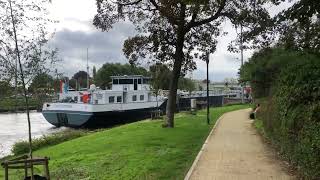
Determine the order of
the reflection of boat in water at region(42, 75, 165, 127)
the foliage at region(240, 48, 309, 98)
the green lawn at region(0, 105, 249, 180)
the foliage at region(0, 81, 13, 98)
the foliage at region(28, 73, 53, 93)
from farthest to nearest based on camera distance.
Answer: the reflection of boat in water at region(42, 75, 165, 127), the foliage at region(240, 48, 309, 98), the green lawn at region(0, 105, 249, 180), the foliage at region(28, 73, 53, 93), the foliage at region(0, 81, 13, 98)

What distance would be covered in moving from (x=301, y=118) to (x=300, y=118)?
86 mm

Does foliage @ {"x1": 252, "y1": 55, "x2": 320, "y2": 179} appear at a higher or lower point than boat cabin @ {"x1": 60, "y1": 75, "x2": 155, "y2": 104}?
lower

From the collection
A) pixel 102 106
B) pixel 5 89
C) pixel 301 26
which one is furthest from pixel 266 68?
pixel 5 89

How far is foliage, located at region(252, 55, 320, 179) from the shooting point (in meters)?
10.5

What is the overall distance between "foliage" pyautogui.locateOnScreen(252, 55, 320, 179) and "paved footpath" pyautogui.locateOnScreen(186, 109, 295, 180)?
51cm

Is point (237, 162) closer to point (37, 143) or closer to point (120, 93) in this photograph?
point (37, 143)

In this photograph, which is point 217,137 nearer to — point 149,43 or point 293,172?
point 149,43

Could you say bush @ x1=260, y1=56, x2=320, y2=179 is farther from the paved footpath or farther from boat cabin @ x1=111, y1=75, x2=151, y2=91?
boat cabin @ x1=111, y1=75, x2=151, y2=91

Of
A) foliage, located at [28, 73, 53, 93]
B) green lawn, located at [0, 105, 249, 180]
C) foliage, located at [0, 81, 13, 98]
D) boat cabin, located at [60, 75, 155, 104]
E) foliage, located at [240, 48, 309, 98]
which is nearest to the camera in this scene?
foliage, located at [0, 81, 13, 98]

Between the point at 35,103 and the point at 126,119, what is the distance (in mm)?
42208

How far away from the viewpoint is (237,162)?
15719 millimetres

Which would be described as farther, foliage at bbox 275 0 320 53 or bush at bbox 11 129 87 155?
bush at bbox 11 129 87 155

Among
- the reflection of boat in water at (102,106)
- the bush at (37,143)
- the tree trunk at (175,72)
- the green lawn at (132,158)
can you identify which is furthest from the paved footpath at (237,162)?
the reflection of boat in water at (102,106)

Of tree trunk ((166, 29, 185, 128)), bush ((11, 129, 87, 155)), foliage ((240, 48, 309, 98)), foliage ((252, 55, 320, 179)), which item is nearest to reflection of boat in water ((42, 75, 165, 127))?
bush ((11, 129, 87, 155))
